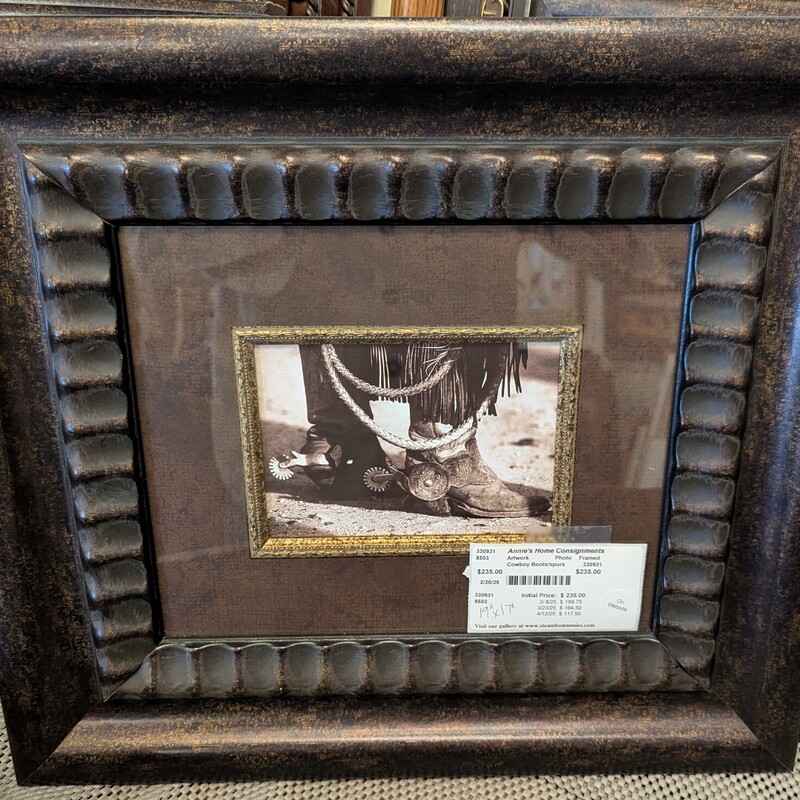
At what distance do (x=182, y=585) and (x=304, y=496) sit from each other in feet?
0.37

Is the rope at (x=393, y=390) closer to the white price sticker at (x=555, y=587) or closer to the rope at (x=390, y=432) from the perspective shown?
the rope at (x=390, y=432)

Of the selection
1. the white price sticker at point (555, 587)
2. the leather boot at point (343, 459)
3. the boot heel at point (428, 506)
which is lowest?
the white price sticker at point (555, 587)

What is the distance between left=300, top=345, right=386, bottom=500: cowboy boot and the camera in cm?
43

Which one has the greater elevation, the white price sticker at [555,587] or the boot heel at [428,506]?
the boot heel at [428,506]

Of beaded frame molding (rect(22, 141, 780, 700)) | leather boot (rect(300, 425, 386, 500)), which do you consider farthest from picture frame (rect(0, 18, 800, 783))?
leather boot (rect(300, 425, 386, 500))

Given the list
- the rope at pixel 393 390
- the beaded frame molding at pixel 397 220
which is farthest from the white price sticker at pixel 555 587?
the rope at pixel 393 390

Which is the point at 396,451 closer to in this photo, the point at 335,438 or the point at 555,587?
the point at 335,438

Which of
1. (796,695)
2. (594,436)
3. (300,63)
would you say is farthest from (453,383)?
(796,695)

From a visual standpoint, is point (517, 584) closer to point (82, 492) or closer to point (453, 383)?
point (453, 383)

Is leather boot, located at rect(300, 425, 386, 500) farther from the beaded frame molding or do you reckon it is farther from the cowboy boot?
the beaded frame molding

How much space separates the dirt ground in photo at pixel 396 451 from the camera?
1.41 feet

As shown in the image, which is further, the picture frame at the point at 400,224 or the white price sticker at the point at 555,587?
the white price sticker at the point at 555,587

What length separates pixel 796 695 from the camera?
1.53ft

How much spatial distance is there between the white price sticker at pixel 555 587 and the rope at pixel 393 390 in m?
0.12
